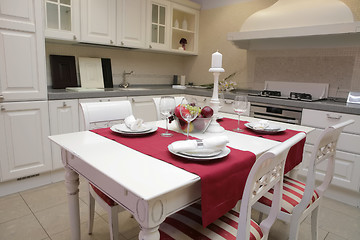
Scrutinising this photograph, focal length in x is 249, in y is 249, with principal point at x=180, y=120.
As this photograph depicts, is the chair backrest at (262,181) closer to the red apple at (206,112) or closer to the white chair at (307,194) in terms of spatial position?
the white chair at (307,194)

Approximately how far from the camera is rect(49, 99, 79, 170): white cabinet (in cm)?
238

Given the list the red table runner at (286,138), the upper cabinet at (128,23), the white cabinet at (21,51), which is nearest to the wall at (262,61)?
the upper cabinet at (128,23)

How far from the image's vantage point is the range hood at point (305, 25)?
7.59 ft

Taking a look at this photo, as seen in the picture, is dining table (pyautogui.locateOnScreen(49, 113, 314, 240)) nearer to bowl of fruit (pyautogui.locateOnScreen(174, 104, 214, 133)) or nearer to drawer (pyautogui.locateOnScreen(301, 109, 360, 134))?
bowl of fruit (pyautogui.locateOnScreen(174, 104, 214, 133))

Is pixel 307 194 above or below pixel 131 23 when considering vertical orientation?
below

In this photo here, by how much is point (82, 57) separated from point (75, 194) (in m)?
2.18

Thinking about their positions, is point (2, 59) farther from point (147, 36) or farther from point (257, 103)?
point (257, 103)

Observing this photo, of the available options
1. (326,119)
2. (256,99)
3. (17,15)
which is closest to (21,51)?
(17,15)

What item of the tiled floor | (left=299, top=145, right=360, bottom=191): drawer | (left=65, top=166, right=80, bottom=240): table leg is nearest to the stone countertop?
(left=299, top=145, right=360, bottom=191): drawer

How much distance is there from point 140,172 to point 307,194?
0.89 metres

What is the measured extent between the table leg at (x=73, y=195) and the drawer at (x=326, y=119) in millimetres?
2156

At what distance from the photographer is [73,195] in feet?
4.47

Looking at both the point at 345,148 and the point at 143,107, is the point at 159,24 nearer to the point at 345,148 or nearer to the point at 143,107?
the point at 143,107

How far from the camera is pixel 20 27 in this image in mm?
2084
